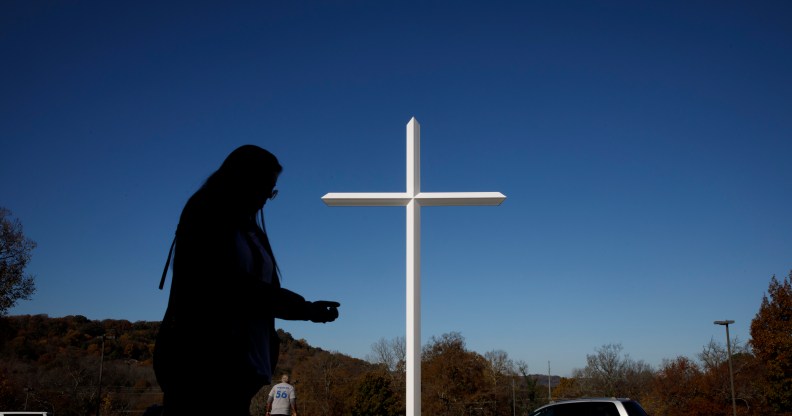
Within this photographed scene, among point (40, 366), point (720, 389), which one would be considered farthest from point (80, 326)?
point (720, 389)

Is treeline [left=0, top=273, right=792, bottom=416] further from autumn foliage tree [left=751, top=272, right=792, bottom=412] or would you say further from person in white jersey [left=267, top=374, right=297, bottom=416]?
person in white jersey [left=267, top=374, right=297, bottom=416]

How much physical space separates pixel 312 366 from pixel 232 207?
4167 cm

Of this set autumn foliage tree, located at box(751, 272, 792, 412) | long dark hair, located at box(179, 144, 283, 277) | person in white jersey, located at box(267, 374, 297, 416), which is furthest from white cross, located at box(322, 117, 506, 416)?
autumn foliage tree, located at box(751, 272, 792, 412)

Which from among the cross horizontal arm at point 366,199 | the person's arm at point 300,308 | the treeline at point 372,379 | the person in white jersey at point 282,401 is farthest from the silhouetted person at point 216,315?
the treeline at point 372,379

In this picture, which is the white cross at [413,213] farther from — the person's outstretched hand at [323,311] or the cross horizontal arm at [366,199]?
the person's outstretched hand at [323,311]

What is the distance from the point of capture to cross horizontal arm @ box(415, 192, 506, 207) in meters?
10.1

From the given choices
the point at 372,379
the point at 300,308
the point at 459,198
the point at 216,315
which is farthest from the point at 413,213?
the point at 372,379

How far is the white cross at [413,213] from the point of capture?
33.4ft

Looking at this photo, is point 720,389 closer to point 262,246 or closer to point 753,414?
point 753,414

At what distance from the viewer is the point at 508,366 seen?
178ft

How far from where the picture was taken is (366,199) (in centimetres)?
1031

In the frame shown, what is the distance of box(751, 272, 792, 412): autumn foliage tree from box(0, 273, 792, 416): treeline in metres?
0.06

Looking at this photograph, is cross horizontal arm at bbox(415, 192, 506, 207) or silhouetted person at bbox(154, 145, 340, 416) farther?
cross horizontal arm at bbox(415, 192, 506, 207)

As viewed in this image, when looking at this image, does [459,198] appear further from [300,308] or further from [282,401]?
[300,308]
